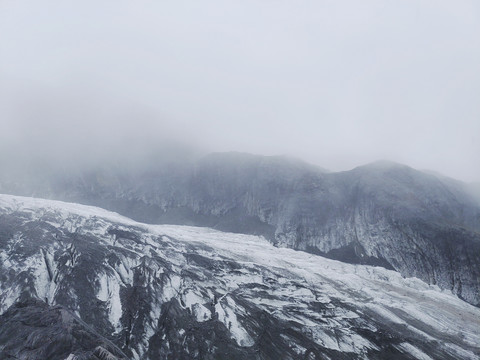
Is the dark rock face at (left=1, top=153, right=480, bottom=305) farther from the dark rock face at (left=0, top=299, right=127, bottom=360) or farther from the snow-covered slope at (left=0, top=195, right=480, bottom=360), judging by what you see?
the dark rock face at (left=0, top=299, right=127, bottom=360)

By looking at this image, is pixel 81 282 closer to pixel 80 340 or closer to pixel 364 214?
pixel 80 340

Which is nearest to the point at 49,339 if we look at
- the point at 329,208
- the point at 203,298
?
the point at 203,298

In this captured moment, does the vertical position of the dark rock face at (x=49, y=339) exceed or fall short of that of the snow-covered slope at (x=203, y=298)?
it exceeds it

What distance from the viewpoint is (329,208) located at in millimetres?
164500

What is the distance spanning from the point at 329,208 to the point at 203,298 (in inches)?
3978

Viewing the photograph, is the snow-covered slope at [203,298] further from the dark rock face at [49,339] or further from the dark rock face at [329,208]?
the dark rock face at [329,208]

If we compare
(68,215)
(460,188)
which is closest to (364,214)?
(460,188)

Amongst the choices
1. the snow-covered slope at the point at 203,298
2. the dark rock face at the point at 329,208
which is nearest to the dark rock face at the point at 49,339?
the snow-covered slope at the point at 203,298

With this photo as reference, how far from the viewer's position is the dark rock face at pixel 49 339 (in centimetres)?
3428

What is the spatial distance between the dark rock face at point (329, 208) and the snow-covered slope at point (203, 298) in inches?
1031

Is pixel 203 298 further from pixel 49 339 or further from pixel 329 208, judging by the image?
pixel 329 208

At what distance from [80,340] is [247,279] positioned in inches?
2224

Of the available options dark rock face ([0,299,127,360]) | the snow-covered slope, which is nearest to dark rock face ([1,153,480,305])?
the snow-covered slope

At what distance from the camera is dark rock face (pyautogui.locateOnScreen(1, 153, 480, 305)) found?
129500 millimetres
